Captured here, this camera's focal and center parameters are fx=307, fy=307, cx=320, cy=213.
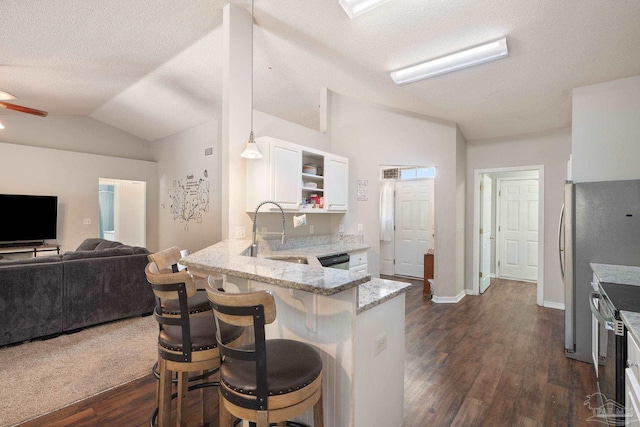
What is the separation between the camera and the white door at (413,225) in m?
5.96

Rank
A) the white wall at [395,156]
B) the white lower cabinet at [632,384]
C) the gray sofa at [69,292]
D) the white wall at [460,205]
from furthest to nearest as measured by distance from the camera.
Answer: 1. the white wall at [460,205]
2. the white wall at [395,156]
3. the gray sofa at [69,292]
4. the white lower cabinet at [632,384]

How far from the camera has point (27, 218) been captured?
573 centimetres

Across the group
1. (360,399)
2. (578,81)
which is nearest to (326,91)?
(578,81)

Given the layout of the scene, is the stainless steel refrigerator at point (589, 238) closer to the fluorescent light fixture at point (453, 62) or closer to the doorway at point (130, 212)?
the fluorescent light fixture at point (453, 62)

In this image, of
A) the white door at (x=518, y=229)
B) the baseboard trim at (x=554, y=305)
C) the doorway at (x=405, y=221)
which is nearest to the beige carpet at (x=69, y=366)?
the doorway at (x=405, y=221)

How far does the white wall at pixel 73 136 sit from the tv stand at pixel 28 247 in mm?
1926

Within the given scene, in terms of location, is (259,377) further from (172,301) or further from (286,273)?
(172,301)

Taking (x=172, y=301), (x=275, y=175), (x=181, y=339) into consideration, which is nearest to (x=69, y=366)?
(x=172, y=301)

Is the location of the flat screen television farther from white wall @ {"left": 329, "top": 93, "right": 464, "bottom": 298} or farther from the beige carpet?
white wall @ {"left": 329, "top": 93, "right": 464, "bottom": 298}

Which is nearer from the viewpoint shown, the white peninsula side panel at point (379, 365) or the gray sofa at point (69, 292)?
the white peninsula side panel at point (379, 365)

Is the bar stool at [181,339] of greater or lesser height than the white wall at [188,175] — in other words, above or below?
below

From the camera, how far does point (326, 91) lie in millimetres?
4504

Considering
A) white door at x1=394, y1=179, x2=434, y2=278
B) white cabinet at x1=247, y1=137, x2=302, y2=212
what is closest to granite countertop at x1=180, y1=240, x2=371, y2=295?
white cabinet at x1=247, y1=137, x2=302, y2=212

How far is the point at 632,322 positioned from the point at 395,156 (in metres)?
3.58
